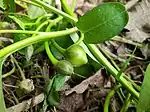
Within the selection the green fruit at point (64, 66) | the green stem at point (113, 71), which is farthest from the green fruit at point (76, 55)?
the green stem at point (113, 71)

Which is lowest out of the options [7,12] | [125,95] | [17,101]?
[125,95]

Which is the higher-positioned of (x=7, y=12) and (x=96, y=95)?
(x=7, y=12)

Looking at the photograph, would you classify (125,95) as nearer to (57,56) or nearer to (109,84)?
(109,84)

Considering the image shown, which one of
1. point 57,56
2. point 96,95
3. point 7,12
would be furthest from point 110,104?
point 7,12

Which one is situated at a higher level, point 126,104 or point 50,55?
point 50,55

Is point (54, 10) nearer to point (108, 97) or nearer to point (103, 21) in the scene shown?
point (103, 21)

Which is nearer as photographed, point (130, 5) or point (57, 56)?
point (57, 56)

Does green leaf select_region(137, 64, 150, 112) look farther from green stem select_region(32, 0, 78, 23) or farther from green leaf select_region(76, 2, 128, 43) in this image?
green stem select_region(32, 0, 78, 23)

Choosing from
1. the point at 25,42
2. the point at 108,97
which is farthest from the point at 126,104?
the point at 25,42
